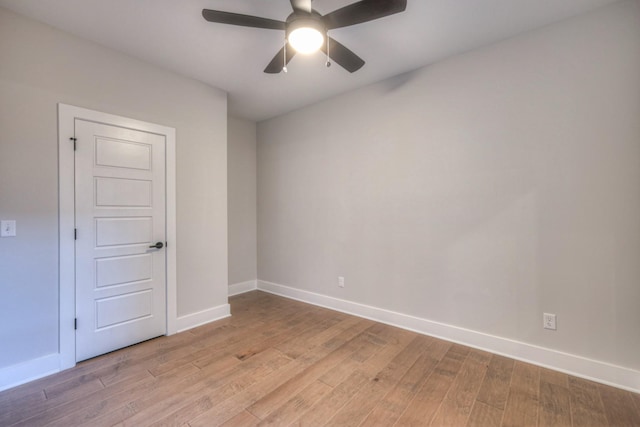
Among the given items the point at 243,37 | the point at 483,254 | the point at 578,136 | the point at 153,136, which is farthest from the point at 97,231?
the point at 578,136

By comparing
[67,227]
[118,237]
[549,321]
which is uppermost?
[67,227]

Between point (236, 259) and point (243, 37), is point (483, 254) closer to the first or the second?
point (243, 37)

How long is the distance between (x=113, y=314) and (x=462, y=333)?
3.31m

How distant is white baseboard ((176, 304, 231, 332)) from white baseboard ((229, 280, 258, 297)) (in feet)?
2.90

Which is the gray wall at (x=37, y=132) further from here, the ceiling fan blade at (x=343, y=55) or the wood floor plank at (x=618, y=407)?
the wood floor plank at (x=618, y=407)

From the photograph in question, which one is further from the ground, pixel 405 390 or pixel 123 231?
pixel 123 231

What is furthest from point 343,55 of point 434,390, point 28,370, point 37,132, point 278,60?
point 28,370

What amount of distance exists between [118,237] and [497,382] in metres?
3.44

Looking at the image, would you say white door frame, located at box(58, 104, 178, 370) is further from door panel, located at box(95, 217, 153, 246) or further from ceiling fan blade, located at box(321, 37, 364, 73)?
ceiling fan blade, located at box(321, 37, 364, 73)

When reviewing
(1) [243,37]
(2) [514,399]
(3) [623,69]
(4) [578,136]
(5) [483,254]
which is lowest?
(2) [514,399]

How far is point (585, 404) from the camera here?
72.7 inches

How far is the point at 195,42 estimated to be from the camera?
2.46 meters

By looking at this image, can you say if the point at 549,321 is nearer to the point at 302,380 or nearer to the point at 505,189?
the point at 505,189

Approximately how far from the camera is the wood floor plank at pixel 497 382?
1.90 metres
